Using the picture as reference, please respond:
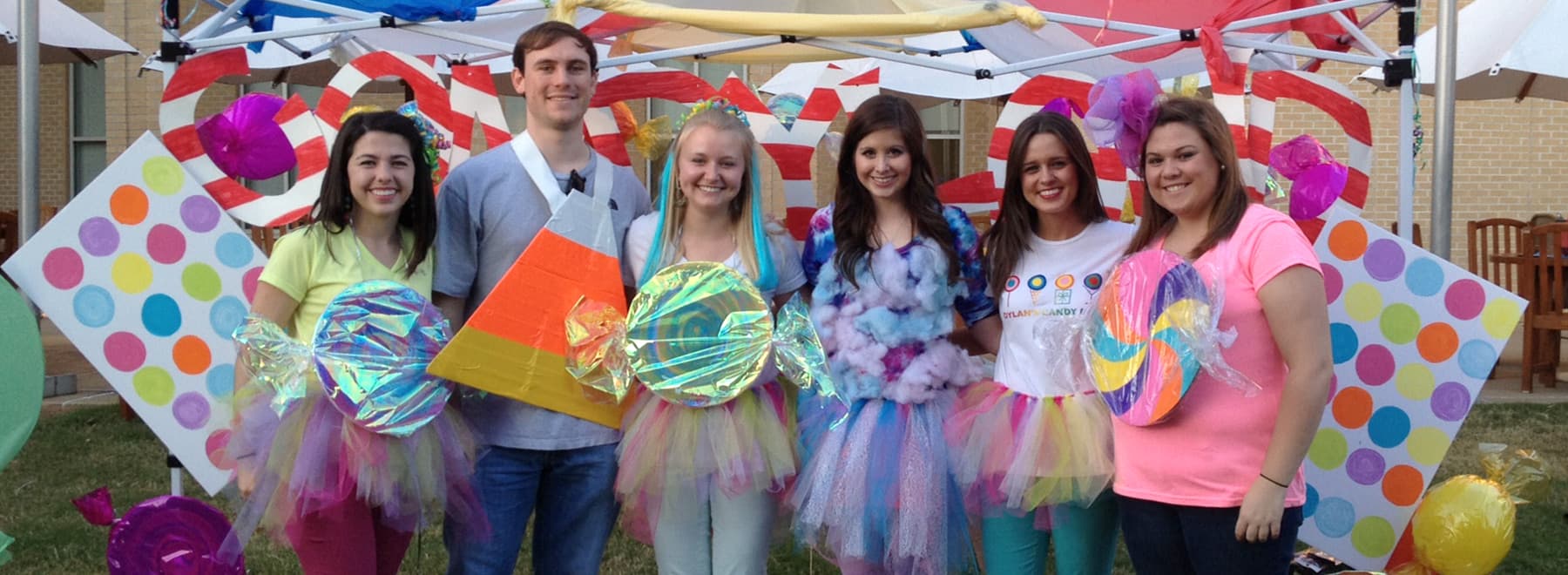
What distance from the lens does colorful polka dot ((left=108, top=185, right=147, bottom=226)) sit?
373cm

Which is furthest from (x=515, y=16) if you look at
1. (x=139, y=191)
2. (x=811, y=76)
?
(x=139, y=191)

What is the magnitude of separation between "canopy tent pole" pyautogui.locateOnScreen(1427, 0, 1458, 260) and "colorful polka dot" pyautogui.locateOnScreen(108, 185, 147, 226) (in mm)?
4337

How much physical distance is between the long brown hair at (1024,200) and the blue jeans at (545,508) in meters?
1.05

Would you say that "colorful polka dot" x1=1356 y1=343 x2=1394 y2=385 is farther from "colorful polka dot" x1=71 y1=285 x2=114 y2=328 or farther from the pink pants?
"colorful polka dot" x1=71 y1=285 x2=114 y2=328

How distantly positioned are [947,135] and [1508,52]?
5.55 meters

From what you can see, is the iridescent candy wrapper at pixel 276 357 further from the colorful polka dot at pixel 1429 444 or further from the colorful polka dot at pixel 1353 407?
the colorful polka dot at pixel 1429 444

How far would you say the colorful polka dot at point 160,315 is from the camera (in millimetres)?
3783

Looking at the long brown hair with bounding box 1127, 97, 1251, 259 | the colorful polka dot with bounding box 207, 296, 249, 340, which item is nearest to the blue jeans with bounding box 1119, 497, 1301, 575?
the long brown hair with bounding box 1127, 97, 1251, 259

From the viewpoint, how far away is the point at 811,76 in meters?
7.51

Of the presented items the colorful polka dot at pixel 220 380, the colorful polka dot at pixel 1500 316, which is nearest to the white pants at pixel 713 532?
the colorful polka dot at pixel 220 380

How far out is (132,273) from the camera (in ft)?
12.3

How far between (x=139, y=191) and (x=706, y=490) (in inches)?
81.0

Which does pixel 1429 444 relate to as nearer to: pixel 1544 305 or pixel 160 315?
pixel 160 315

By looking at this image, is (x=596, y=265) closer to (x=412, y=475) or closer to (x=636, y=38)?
(x=412, y=475)
